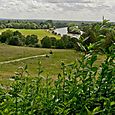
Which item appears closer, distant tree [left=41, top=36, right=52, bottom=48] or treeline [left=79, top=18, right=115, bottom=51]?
treeline [left=79, top=18, right=115, bottom=51]

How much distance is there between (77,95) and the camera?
255 centimetres

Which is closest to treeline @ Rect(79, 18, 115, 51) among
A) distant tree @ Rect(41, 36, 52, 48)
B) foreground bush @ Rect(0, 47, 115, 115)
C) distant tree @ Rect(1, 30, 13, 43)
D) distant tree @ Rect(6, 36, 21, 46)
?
foreground bush @ Rect(0, 47, 115, 115)

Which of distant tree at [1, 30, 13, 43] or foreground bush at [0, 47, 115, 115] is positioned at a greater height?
foreground bush at [0, 47, 115, 115]

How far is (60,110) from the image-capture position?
2.43 meters

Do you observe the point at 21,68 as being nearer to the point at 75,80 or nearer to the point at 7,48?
the point at 75,80

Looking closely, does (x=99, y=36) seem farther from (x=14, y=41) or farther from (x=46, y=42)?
(x=14, y=41)

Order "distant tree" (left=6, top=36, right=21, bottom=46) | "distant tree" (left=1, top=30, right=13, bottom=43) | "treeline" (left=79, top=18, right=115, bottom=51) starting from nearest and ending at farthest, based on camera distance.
A: "treeline" (left=79, top=18, right=115, bottom=51), "distant tree" (left=6, top=36, right=21, bottom=46), "distant tree" (left=1, top=30, right=13, bottom=43)

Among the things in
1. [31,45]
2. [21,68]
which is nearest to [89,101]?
[21,68]

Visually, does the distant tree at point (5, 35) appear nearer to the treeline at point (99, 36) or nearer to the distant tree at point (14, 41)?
the distant tree at point (14, 41)

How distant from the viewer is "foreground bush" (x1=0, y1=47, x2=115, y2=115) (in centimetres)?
247

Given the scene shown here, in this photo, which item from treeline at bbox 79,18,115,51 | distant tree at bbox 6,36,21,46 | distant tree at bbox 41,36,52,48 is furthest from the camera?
distant tree at bbox 6,36,21,46

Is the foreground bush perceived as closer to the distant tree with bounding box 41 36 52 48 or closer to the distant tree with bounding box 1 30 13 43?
the distant tree with bounding box 41 36 52 48

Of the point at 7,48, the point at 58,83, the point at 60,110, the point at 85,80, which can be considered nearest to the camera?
the point at 60,110

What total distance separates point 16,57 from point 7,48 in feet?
57.0
